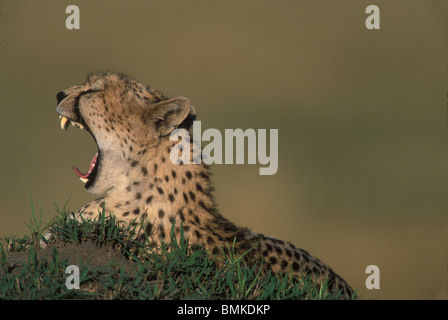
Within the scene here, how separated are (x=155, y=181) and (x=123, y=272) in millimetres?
1401

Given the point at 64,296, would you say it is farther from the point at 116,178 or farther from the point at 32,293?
the point at 116,178

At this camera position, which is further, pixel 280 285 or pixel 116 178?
pixel 116 178

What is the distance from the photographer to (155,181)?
16.9ft

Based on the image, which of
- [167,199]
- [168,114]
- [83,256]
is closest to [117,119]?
[168,114]

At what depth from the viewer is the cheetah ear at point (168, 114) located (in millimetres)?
5207

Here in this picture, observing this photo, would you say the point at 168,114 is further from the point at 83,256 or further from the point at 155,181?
the point at 83,256

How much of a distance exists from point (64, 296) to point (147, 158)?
70.9 inches

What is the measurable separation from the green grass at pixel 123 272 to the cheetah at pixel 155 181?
0.50 metres

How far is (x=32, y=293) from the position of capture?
3.66 meters

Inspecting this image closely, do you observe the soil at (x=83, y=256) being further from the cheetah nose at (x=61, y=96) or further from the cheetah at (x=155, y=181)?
the cheetah nose at (x=61, y=96)

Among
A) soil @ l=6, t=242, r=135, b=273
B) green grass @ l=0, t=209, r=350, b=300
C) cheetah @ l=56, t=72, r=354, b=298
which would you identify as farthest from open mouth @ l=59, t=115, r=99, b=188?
soil @ l=6, t=242, r=135, b=273

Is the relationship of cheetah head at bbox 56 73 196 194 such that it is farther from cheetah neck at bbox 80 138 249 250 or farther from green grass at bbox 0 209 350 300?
green grass at bbox 0 209 350 300

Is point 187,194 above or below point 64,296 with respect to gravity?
above
